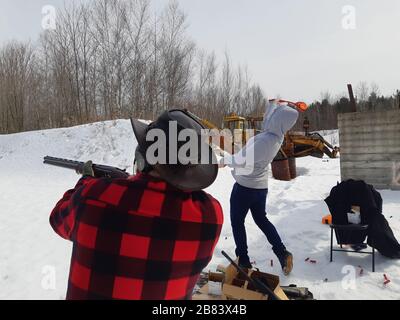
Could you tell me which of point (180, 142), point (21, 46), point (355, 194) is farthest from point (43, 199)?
point (21, 46)

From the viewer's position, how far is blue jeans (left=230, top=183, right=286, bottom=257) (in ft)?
11.2

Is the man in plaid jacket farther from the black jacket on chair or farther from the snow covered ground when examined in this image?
the black jacket on chair

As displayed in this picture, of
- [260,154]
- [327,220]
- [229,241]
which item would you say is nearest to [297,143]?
[327,220]

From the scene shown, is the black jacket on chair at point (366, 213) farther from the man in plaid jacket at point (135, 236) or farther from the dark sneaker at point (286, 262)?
the man in plaid jacket at point (135, 236)

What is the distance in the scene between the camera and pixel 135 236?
1.21 meters

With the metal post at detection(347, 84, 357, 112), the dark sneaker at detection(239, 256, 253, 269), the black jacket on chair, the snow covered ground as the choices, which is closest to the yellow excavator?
the snow covered ground

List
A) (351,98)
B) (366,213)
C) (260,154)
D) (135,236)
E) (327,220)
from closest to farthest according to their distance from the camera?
1. (135,236)
2. (260,154)
3. (366,213)
4. (327,220)
5. (351,98)

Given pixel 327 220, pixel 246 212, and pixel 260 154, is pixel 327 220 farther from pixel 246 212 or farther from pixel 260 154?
pixel 260 154

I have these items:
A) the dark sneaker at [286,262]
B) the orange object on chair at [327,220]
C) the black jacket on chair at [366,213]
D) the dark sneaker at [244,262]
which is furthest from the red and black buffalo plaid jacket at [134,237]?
the orange object on chair at [327,220]

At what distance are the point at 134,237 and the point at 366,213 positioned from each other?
3.34m

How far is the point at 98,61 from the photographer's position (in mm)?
18281

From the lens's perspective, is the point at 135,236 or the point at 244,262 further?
the point at 244,262

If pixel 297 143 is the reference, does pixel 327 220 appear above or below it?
below

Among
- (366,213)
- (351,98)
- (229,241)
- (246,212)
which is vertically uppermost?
(351,98)
